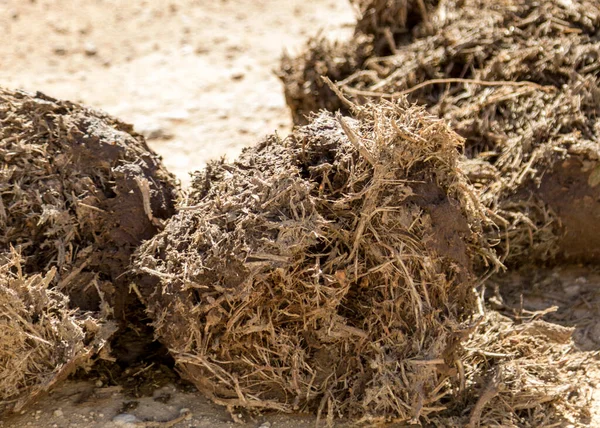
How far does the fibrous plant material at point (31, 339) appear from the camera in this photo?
2.75 metres

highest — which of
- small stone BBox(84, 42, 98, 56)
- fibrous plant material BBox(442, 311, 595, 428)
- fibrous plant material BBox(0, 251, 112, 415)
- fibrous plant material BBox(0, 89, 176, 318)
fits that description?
small stone BBox(84, 42, 98, 56)

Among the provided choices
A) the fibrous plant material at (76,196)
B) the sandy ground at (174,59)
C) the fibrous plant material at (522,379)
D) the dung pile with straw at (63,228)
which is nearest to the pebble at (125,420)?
the dung pile with straw at (63,228)

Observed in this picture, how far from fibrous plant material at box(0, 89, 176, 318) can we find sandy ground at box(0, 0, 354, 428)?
66.5 inches

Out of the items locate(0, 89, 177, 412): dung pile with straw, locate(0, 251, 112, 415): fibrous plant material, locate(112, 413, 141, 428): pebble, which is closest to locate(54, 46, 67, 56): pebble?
locate(0, 89, 177, 412): dung pile with straw

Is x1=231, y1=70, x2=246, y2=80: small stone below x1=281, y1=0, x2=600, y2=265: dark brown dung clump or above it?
above

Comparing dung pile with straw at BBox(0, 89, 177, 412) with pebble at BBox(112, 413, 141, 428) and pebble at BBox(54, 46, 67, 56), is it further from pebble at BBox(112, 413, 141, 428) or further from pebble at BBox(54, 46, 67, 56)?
pebble at BBox(54, 46, 67, 56)

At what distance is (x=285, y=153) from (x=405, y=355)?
88 cm

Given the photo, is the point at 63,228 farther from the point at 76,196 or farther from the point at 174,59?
the point at 174,59

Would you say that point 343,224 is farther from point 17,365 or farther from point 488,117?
point 488,117

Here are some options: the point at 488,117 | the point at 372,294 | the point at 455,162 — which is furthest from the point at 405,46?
the point at 372,294

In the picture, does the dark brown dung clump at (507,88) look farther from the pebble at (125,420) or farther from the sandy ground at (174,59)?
the pebble at (125,420)

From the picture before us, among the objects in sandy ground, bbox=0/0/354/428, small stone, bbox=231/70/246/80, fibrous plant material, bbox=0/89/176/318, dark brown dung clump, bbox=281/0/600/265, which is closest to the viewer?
fibrous plant material, bbox=0/89/176/318

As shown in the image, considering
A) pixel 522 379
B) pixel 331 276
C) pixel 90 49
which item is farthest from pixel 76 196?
pixel 90 49

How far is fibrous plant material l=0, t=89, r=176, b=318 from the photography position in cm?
308
